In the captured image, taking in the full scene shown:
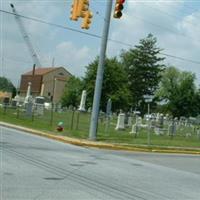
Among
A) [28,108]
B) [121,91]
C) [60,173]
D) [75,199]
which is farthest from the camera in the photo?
[121,91]

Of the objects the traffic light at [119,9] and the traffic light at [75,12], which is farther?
the traffic light at [75,12]

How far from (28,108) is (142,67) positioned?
76446mm

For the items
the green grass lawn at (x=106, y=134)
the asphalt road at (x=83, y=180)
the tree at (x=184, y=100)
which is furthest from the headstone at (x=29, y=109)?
the tree at (x=184, y=100)

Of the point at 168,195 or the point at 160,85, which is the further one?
the point at 160,85

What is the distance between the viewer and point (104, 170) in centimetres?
1570

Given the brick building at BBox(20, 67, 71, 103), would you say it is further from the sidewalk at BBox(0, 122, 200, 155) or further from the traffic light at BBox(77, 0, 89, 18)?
the traffic light at BBox(77, 0, 89, 18)

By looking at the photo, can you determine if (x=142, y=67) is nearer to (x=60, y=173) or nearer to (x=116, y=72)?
(x=116, y=72)

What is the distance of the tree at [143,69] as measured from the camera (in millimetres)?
125875

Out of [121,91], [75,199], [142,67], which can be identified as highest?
[142,67]

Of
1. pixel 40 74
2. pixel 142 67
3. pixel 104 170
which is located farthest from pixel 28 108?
pixel 40 74

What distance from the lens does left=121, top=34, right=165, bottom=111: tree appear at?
4956 inches

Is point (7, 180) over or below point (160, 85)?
below

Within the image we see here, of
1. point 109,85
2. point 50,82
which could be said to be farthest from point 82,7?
point 50,82

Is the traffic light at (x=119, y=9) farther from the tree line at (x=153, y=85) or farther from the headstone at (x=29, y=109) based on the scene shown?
the tree line at (x=153, y=85)
